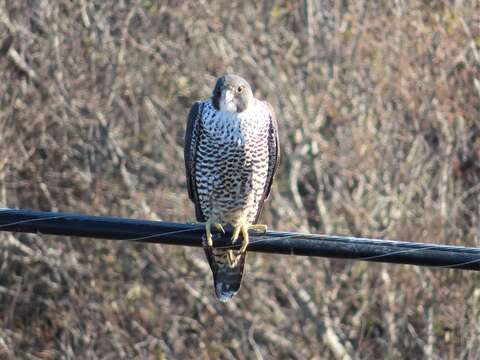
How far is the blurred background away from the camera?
8.52 metres

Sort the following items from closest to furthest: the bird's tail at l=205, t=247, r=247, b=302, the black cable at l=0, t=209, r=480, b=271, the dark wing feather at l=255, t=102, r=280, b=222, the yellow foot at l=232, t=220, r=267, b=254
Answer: the black cable at l=0, t=209, r=480, b=271
the yellow foot at l=232, t=220, r=267, b=254
the bird's tail at l=205, t=247, r=247, b=302
the dark wing feather at l=255, t=102, r=280, b=222

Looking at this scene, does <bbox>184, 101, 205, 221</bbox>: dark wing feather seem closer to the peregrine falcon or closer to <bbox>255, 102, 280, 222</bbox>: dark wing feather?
the peregrine falcon

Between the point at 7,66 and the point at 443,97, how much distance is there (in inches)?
148

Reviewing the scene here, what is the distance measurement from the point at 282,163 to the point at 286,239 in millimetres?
4913

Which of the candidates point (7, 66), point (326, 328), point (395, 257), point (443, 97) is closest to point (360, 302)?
point (326, 328)

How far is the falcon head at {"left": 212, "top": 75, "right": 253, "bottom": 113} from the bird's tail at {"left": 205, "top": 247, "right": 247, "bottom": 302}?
76cm

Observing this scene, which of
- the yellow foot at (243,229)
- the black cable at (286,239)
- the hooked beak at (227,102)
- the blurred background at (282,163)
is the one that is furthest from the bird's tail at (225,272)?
the blurred background at (282,163)

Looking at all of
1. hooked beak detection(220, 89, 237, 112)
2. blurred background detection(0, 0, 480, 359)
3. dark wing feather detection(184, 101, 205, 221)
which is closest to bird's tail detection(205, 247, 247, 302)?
dark wing feather detection(184, 101, 205, 221)

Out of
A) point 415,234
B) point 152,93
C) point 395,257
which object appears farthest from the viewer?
point 152,93

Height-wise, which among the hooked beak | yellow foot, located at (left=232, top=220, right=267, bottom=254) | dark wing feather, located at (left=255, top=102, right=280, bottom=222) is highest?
the hooked beak

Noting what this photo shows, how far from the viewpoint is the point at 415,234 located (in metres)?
8.32

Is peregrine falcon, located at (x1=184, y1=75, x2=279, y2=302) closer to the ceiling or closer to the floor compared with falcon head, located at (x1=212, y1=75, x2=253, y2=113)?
closer to the floor

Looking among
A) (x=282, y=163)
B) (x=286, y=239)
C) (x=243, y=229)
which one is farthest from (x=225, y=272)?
(x=282, y=163)

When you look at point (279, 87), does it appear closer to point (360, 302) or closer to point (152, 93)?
point (152, 93)
